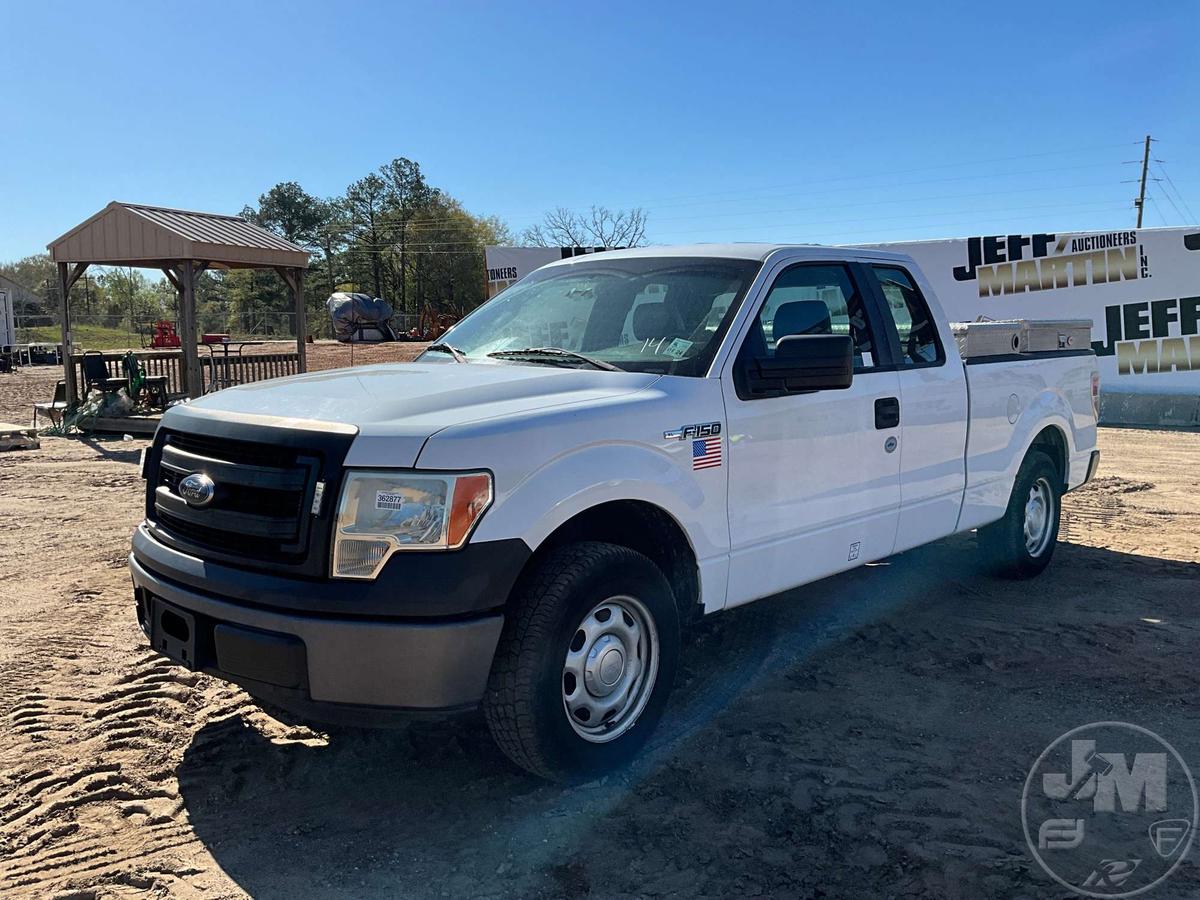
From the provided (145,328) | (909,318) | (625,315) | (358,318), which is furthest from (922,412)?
(145,328)

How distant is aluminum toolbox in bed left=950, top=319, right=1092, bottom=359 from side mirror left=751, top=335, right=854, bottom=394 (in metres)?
2.04

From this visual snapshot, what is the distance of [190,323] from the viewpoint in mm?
14641

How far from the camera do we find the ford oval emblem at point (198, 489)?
3.39 m

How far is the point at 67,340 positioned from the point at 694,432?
1470 cm

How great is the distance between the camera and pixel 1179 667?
15.9 ft

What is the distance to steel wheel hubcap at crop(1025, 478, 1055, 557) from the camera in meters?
6.35

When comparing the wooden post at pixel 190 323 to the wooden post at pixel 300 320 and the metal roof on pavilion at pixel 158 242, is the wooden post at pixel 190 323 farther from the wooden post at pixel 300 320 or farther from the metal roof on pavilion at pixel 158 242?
the wooden post at pixel 300 320

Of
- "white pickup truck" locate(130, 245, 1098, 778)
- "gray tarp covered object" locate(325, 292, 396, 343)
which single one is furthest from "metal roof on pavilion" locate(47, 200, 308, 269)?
"gray tarp covered object" locate(325, 292, 396, 343)

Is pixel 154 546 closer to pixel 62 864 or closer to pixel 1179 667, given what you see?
pixel 62 864

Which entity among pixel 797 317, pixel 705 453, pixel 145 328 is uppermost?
pixel 145 328

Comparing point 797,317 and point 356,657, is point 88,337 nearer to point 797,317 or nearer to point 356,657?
point 797,317

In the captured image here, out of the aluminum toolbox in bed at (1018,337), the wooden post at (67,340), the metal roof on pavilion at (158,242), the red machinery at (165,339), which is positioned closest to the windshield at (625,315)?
the aluminum toolbox in bed at (1018,337)

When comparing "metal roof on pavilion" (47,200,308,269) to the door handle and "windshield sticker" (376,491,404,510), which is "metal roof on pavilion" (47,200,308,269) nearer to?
the door handle

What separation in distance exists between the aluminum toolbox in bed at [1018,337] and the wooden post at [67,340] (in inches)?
541
